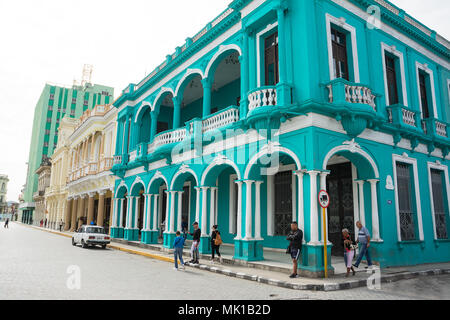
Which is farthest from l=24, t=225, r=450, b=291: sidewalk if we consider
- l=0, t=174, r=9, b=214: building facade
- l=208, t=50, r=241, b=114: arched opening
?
l=0, t=174, r=9, b=214: building facade

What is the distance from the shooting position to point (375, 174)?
36.0ft

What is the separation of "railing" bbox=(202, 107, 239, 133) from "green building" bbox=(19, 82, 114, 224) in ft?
199

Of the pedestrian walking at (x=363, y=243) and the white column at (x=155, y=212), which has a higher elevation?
the white column at (x=155, y=212)

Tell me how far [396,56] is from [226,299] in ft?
39.7

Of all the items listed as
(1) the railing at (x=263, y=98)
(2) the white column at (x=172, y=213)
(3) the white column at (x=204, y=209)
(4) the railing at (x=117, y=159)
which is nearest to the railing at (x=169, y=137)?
(2) the white column at (x=172, y=213)

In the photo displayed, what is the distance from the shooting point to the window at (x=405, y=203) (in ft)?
38.5

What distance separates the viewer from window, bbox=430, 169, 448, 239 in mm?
13125

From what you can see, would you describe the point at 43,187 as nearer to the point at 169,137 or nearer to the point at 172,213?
the point at 169,137

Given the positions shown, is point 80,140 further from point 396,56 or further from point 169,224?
point 396,56

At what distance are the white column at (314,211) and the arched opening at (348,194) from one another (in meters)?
1.81

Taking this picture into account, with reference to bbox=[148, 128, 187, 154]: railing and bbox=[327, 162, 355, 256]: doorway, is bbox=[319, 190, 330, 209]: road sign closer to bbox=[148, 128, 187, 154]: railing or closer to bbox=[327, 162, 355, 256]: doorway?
bbox=[327, 162, 355, 256]: doorway

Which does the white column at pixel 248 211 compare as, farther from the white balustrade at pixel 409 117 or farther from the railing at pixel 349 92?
the white balustrade at pixel 409 117

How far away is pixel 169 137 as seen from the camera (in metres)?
16.0
